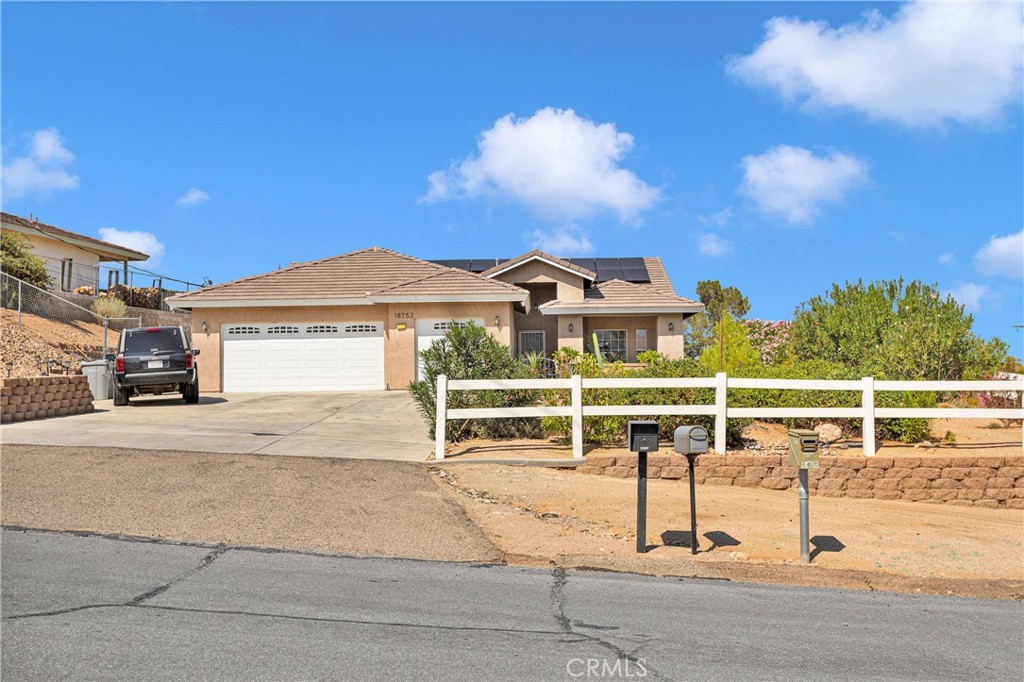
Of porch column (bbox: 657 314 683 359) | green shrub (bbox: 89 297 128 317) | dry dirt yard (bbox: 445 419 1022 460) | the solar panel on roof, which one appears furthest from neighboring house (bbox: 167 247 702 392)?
dry dirt yard (bbox: 445 419 1022 460)

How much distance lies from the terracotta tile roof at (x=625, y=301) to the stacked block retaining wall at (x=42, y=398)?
15.7 metres

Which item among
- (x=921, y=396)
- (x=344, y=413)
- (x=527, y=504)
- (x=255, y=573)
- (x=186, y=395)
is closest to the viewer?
(x=255, y=573)

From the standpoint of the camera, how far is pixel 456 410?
1272 centimetres

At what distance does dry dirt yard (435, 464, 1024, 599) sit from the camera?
771 centimetres

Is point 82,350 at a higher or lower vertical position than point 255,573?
higher

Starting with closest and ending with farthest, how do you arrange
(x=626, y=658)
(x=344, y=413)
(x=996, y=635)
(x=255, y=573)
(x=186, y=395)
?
(x=626, y=658)
(x=996, y=635)
(x=255, y=573)
(x=344, y=413)
(x=186, y=395)

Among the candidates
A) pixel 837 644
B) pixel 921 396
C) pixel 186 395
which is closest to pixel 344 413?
pixel 186 395

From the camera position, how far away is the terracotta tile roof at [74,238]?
34812 millimetres

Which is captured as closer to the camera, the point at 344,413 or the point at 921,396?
the point at 921,396

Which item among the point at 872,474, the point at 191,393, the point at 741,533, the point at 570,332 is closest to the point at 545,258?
the point at 570,332

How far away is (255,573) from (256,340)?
2072 cm

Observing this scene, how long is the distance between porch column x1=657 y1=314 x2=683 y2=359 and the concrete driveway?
1150 cm

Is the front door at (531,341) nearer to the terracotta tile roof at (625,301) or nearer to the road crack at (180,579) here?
the terracotta tile roof at (625,301)

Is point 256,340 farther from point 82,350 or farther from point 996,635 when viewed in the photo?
point 996,635
